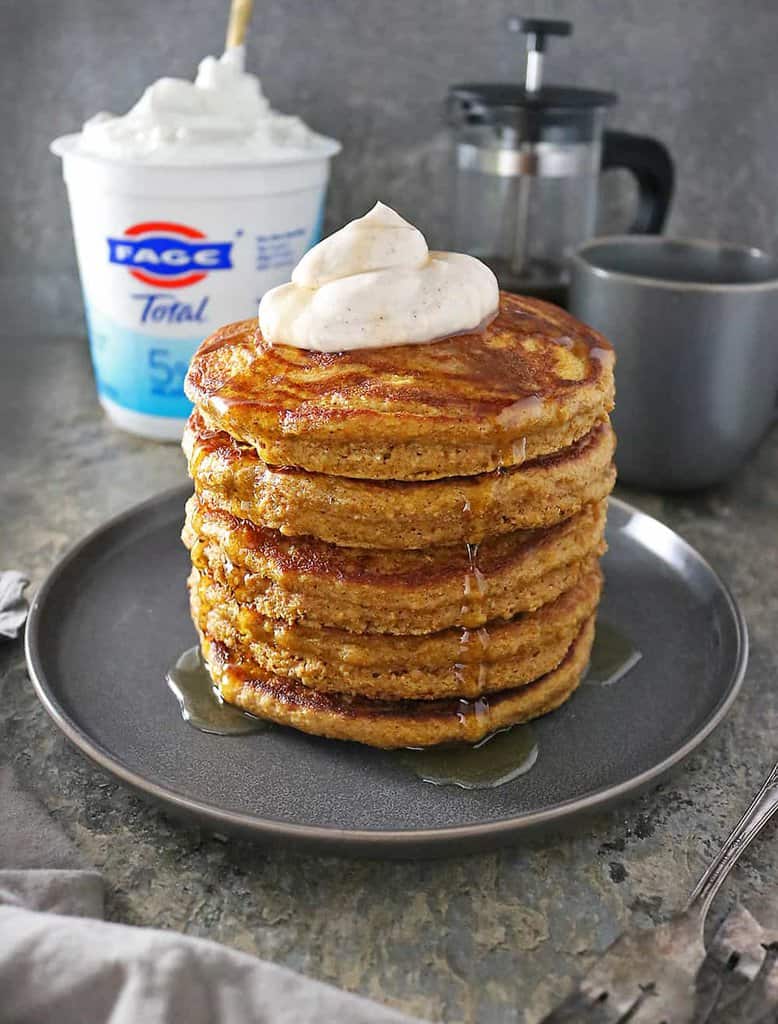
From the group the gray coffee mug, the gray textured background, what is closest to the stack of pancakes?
the gray coffee mug

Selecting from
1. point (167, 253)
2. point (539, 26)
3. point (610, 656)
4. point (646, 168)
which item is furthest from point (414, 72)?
point (610, 656)

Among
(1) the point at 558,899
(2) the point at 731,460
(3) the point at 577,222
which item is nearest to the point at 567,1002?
(1) the point at 558,899

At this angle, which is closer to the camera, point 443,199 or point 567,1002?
point 567,1002

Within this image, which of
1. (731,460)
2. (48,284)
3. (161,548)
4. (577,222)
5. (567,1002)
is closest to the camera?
(567,1002)

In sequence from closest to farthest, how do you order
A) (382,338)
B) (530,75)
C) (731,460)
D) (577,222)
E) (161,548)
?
(382,338)
(161,548)
(731,460)
(530,75)
(577,222)

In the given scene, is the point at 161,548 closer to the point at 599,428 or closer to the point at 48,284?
the point at 599,428

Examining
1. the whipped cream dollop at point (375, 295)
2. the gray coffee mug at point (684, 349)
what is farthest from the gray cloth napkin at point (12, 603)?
the gray coffee mug at point (684, 349)

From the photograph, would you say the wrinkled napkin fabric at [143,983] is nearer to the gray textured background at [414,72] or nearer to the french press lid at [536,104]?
the french press lid at [536,104]
